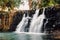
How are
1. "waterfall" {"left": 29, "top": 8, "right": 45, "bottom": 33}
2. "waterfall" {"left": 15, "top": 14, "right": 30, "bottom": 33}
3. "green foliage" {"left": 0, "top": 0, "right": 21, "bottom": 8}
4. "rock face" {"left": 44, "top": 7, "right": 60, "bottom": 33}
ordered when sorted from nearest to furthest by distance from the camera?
"rock face" {"left": 44, "top": 7, "right": 60, "bottom": 33}
"waterfall" {"left": 29, "top": 8, "right": 45, "bottom": 33}
"waterfall" {"left": 15, "top": 14, "right": 30, "bottom": 33}
"green foliage" {"left": 0, "top": 0, "right": 21, "bottom": 8}

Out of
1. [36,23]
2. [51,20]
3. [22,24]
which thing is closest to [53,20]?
[51,20]

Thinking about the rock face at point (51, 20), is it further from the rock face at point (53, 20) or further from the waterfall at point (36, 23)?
the waterfall at point (36, 23)

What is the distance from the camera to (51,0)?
13.4m

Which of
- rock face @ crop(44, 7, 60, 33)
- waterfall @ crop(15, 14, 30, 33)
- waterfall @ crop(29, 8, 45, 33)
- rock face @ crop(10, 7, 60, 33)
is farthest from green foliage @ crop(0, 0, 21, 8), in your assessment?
rock face @ crop(44, 7, 60, 33)

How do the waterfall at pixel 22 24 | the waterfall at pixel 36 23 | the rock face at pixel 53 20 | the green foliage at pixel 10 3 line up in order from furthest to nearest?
the green foliage at pixel 10 3, the waterfall at pixel 22 24, the waterfall at pixel 36 23, the rock face at pixel 53 20

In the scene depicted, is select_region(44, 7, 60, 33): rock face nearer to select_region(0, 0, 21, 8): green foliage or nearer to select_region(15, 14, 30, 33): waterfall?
select_region(15, 14, 30, 33): waterfall

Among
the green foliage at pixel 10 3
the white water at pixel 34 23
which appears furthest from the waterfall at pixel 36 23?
the green foliage at pixel 10 3

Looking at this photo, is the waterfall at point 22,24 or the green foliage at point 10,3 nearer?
the waterfall at point 22,24

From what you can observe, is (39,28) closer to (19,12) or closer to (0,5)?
(19,12)

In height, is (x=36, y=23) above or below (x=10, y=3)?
below

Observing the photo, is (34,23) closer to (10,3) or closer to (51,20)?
(51,20)

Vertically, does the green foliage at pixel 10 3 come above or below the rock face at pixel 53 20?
above

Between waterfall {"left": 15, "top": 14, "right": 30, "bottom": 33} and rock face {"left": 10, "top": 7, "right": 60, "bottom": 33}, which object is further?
waterfall {"left": 15, "top": 14, "right": 30, "bottom": 33}

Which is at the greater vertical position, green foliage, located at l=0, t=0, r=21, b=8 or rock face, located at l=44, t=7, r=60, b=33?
green foliage, located at l=0, t=0, r=21, b=8
